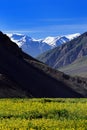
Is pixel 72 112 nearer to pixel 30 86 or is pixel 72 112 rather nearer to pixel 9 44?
pixel 30 86

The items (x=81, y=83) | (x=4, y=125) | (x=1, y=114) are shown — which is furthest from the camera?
(x=81, y=83)

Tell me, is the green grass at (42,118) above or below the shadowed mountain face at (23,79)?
below

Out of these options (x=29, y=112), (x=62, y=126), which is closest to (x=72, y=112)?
(x=29, y=112)

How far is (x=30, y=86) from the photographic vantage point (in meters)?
127

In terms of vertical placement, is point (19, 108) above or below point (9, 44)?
below

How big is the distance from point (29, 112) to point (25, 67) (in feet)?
383

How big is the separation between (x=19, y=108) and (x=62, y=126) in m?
9.33

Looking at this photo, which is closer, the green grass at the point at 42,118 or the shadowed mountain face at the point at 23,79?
the green grass at the point at 42,118

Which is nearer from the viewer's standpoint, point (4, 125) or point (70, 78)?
point (4, 125)

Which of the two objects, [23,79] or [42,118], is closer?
[42,118]

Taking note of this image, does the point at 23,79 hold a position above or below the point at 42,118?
above

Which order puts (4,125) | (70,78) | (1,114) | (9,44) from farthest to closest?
(70,78) < (9,44) < (1,114) < (4,125)

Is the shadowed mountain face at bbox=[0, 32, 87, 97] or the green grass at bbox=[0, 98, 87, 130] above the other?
the shadowed mountain face at bbox=[0, 32, 87, 97]

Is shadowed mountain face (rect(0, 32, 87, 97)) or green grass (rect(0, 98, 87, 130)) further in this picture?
shadowed mountain face (rect(0, 32, 87, 97))
